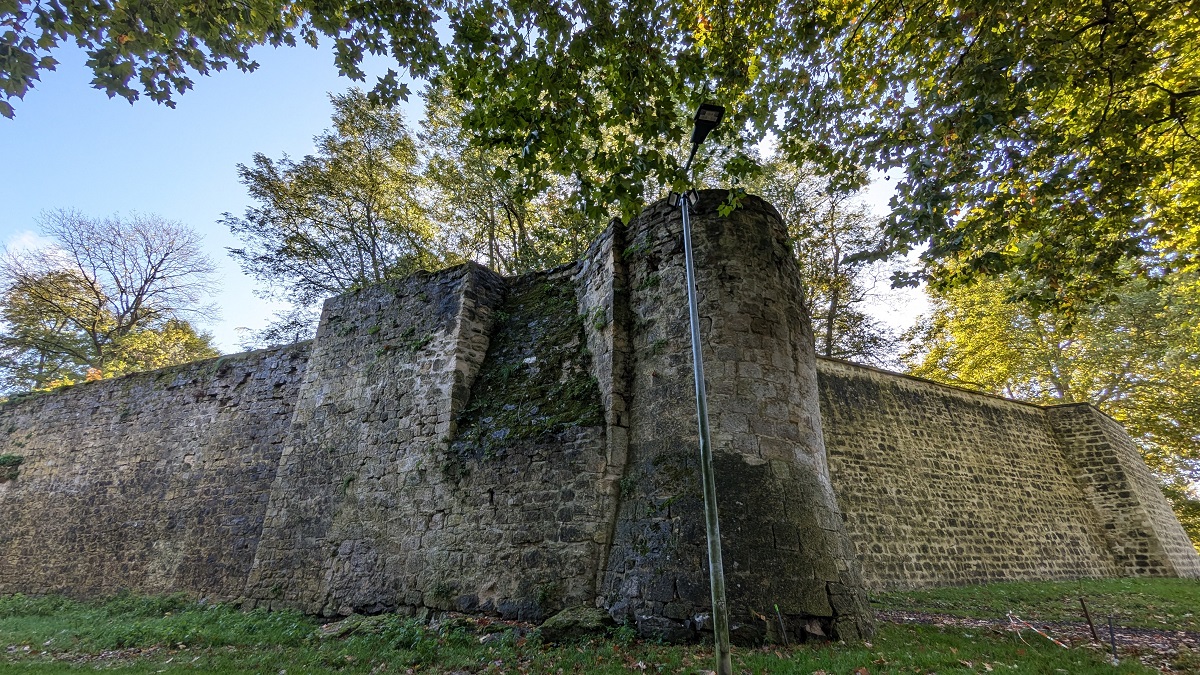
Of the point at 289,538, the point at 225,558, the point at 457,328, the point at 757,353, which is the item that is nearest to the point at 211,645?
the point at 289,538

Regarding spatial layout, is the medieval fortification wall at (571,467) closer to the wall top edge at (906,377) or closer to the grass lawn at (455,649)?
the wall top edge at (906,377)

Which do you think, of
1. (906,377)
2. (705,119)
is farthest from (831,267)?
(705,119)

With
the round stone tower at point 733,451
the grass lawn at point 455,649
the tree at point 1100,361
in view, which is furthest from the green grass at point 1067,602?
the tree at point 1100,361

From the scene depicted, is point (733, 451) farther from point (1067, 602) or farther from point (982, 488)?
point (982, 488)

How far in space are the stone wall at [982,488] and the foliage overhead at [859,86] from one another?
18.2 feet

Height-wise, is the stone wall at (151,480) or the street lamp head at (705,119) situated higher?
the street lamp head at (705,119)

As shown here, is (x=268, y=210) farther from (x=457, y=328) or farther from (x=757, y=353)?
(x=757, y=353)

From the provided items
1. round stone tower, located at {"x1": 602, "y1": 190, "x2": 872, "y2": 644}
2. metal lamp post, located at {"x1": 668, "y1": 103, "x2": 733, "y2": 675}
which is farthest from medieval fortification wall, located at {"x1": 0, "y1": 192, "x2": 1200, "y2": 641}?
metal lamp post, located at {"x1": 668, "y1": 103, "x2": 733, "y2": 675}

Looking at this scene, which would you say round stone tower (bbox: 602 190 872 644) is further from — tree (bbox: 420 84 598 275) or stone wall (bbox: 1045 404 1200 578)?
stone wall (bbox: 1045 404 1200 578)

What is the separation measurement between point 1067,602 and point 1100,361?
50.1ft

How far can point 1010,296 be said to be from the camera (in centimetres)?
755

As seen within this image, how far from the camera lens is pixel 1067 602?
30.5 feet

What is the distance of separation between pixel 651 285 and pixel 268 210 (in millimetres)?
15268

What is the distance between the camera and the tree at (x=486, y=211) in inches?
699
